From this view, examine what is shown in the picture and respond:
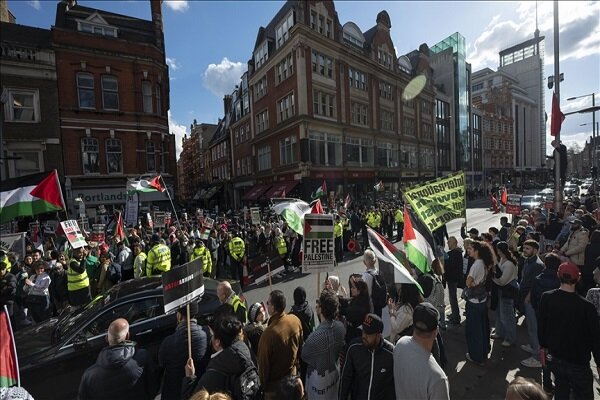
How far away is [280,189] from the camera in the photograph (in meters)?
27.7

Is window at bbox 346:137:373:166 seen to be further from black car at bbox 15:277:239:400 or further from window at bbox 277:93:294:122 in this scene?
black car at bbox 15:277:239:400

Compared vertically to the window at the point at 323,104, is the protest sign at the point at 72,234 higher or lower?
lower

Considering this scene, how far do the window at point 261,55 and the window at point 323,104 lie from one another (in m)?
7.20

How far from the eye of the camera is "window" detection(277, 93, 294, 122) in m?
27.4

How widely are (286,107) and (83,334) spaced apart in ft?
84.5

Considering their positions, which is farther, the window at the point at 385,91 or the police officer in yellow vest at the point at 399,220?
the window at the point at 385,91

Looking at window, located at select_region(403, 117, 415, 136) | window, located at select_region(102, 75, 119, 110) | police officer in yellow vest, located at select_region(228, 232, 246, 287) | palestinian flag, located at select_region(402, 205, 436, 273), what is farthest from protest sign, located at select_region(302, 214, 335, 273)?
window, located at select_region(403, 117, 415, 136)

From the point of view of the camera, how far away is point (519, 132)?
225 feet

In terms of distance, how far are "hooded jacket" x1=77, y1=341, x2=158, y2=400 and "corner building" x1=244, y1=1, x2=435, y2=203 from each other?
23179 millimetres

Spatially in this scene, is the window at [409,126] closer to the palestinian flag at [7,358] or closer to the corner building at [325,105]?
the corner building at [325,105]

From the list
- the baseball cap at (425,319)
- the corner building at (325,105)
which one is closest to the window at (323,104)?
the corner building at (325,105)

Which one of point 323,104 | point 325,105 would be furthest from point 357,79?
point 323,104

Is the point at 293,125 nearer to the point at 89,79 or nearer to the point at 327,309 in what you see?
the point at 89,79

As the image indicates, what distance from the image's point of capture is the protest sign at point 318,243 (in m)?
5.45
